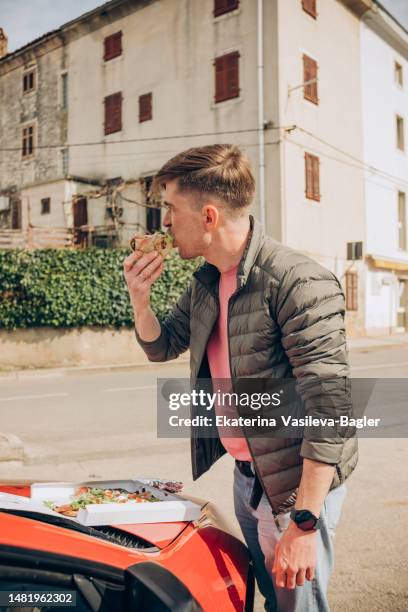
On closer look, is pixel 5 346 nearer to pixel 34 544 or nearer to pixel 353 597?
pixel 353 597

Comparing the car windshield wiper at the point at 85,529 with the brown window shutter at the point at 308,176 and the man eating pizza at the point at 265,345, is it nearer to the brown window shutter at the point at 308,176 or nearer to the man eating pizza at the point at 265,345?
the man eating pizza at the point at 265,345

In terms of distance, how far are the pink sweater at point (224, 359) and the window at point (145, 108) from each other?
22922 mm

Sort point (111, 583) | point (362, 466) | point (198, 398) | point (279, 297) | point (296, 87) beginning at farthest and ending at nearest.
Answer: point (296, 87)
point (362, 466)
point (198, 398)
point (279, 297)
point (111, 583)

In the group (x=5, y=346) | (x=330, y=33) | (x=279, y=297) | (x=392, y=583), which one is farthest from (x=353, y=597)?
(x=330, y=33)

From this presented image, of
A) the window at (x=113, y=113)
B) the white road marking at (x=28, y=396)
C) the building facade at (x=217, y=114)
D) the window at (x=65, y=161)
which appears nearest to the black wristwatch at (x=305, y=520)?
the white road marking at (x=28, y=396)

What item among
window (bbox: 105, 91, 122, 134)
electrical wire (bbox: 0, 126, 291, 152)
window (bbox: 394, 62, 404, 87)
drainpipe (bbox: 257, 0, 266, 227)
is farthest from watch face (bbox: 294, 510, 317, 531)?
window (bbox: 394, 62, 404, 87)

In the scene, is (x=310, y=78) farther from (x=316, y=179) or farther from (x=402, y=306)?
(x=402, y=306)

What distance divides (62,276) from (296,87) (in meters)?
10.2

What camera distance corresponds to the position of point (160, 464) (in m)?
6.05

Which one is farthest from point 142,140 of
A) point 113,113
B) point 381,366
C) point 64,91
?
point 381,366

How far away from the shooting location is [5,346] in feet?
53.2

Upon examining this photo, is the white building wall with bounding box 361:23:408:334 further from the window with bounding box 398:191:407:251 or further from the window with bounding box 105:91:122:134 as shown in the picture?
the window with bounding box 105:91:122:134

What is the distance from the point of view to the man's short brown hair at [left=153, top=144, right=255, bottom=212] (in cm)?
207

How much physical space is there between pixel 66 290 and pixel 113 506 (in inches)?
604
